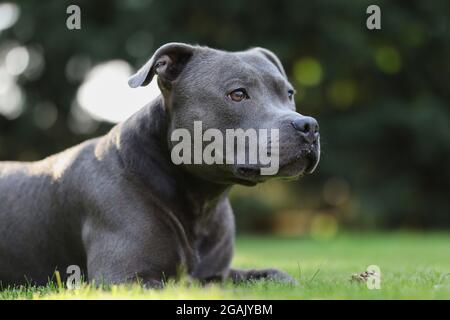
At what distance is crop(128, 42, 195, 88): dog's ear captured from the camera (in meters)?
5.35

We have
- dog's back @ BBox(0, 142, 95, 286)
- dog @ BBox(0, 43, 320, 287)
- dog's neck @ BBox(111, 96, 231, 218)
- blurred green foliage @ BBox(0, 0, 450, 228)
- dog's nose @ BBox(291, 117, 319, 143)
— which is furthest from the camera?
blurred green foliage @ BBox(0, 0, 450, 228)

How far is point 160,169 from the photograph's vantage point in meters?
5.55

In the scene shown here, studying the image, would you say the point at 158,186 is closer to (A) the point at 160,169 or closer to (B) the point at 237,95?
(A) the point at 160,169

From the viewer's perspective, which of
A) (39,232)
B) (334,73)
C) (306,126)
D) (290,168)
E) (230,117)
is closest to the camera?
(306,126)

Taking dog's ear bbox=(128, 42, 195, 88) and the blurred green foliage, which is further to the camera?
the blurred green foliage

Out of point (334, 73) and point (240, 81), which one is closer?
point (240, 81)

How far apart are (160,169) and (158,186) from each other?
0.14 metres

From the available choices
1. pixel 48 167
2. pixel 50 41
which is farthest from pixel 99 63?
pixel 48 167

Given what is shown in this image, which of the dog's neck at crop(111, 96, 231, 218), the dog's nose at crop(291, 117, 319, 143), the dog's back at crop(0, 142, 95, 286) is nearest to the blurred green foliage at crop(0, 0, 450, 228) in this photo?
the dog's back at crop(0, 142, 95, 286)

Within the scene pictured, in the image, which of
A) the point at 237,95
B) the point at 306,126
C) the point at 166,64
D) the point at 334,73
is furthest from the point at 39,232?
the point at 334,73

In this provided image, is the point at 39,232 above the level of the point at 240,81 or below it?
below

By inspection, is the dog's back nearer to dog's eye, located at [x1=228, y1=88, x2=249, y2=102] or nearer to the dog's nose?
dog's eye, located at [x1=228, y1=88, x2=249, y2=102]

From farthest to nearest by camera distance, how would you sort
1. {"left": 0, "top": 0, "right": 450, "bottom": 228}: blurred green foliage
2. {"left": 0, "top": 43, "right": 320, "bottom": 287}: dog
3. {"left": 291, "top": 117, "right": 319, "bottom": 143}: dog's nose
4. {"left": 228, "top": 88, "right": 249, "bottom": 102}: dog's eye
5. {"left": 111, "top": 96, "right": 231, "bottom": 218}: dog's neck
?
{"left": 0, "top": 0, "right": 450, "bottom": 228}: blurred green foliage → {"left": 111, "top": 96, "right": 231, "bottom": 218}: dog's neck → {"left": 228, "top": 88, "right": 249, "bottom": 102}: dog's eye → {"left": 0, "top": 43, "right": 320, "bottom": 287}: dog → {"left": 291, "top": 117, "right": 319, "bottom": 143}: dog's nose

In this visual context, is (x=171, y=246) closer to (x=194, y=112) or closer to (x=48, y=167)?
(x=194, y=112)
